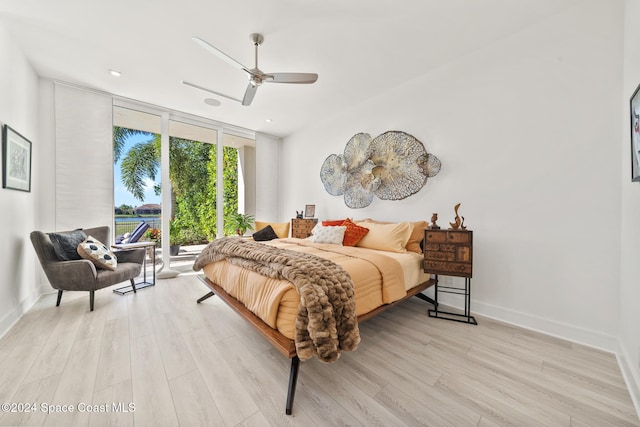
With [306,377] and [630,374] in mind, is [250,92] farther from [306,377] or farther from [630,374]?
[630,374]

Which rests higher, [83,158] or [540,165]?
[83,158]

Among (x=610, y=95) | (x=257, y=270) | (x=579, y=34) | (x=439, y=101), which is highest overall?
(x=579, y=34)

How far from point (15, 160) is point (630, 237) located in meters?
5.48

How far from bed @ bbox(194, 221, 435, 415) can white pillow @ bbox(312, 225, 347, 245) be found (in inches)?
15.1

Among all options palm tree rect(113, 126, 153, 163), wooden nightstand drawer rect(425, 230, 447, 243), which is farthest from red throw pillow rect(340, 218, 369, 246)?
palm tree rect(113, 126, 153, 163)

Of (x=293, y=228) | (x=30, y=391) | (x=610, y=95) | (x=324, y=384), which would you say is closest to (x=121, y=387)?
(x=30, y=391)

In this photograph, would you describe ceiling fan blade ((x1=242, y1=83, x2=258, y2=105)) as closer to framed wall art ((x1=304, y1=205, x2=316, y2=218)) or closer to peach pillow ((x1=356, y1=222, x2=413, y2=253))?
peach pillow ((x1=356, y1=222, x2=413, y2=253))

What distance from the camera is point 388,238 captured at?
2.82 metres

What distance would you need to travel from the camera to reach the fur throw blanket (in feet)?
4.54

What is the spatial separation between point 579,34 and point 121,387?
176 inches

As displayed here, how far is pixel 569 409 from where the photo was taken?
1.36m

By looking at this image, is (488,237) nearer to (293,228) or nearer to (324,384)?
(324,384)

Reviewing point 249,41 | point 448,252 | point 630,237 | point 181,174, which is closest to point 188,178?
point 181,174

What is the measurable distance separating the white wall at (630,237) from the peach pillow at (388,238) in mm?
1614
